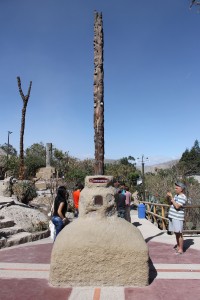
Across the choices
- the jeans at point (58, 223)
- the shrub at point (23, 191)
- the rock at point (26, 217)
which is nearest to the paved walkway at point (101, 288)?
the jeans at point (58, 223)

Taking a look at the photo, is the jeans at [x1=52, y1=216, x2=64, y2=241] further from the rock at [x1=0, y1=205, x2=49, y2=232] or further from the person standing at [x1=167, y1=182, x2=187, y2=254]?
the rock at [x1=0, y1=205, x2=49, y2=232]

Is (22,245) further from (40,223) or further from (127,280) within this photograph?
(127,280)

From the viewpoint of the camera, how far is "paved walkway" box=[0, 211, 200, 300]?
4.81 metres

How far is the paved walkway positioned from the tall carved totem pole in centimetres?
249

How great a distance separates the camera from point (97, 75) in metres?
8.23

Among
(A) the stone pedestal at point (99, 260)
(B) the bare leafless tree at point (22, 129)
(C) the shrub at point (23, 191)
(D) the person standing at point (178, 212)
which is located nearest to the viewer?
(A) the stone pedestal at point (99, 260)


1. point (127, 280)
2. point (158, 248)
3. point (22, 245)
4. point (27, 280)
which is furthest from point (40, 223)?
point (127, 280)

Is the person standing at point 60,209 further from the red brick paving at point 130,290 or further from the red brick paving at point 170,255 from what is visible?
the red brick paving at point 170,255

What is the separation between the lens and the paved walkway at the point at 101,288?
189 inches

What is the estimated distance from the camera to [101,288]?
202 inches

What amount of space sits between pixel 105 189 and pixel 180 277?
201cm

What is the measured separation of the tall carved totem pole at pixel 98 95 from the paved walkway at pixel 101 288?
249 cm

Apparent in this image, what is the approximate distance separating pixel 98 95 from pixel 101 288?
4628 mm

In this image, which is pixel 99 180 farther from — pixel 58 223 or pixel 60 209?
pixel 58 223
